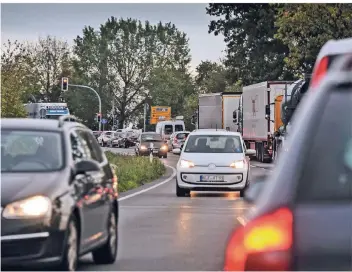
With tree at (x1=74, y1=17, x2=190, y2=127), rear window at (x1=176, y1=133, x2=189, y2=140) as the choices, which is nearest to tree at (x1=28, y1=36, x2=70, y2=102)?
tree at (x1=74, y1=17, x2=190, y2=127)

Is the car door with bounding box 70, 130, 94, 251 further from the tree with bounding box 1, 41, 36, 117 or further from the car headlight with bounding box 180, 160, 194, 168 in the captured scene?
the tree with bounding box 1, 41, 36, 117

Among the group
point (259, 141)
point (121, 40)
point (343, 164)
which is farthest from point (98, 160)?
point (121, 40)

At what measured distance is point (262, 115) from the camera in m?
51.5

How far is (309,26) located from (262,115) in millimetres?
5723

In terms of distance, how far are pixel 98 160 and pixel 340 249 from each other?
742 cm

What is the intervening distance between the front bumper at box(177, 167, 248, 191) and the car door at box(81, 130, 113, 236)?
43.6 feet

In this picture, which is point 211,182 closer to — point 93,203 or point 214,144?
point 214,144

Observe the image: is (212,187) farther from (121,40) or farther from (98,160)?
(121,40)

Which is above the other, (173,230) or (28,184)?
(28,184)

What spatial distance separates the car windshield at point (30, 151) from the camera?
10438mm

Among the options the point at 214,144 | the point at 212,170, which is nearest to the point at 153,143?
the point at 214,144

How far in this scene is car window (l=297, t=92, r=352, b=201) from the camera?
14.9ft

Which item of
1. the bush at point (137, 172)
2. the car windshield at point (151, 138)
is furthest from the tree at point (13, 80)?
the car windshield at point (151, 138)

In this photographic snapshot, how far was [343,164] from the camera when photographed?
467cm
